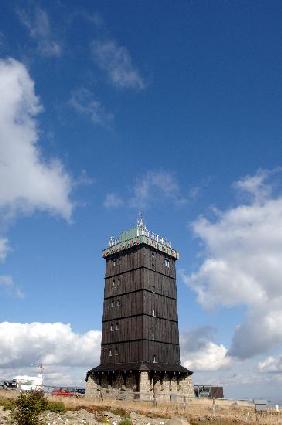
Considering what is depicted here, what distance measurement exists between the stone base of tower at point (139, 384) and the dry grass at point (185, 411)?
20.3 ft

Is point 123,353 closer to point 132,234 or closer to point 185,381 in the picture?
point 185,381

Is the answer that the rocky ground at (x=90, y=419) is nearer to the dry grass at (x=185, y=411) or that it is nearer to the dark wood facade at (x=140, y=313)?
the dry grass at (x=185, y=411)

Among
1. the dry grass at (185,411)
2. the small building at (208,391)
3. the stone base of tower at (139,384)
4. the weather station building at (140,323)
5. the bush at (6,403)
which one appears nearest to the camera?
the bush at (6,403)

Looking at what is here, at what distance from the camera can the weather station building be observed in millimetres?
51375

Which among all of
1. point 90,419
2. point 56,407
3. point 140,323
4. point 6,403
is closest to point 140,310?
point 140,323

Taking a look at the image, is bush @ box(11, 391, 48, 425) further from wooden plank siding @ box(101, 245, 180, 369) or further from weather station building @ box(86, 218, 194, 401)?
wooden plank siding @ box(101, 245, 180, 369)

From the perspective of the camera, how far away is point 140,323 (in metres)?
53.4

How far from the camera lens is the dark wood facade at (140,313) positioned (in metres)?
52.8

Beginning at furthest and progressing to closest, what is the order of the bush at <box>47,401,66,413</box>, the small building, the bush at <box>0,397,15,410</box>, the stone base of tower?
the small building, the stone base of tower, the bush at <box>47,401,66,413</box>, the bush at <box>0,397,15,410</box>

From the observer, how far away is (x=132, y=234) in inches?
2404

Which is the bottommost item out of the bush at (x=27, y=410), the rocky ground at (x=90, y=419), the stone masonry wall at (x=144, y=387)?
the rocky ground at (x=90, y=419)

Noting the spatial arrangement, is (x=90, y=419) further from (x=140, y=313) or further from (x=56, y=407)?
(x=140, y=313)

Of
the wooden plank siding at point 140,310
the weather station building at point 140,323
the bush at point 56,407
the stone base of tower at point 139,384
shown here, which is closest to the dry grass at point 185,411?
the bush at point 56,407

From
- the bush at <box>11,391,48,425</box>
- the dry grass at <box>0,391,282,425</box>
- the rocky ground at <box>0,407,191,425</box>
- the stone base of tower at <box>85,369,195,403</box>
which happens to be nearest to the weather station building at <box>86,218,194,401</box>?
the stone base of tower at <box>85,369,195,403</box>
